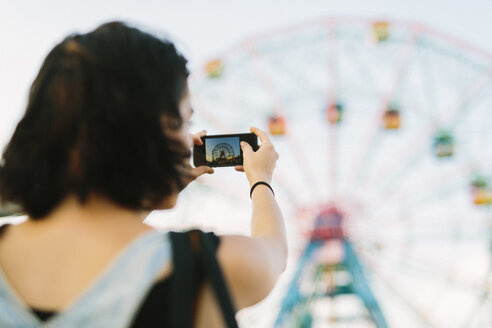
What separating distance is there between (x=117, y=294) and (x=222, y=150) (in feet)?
1.76

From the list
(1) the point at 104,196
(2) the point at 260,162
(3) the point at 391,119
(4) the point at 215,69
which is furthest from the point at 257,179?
(4) the point at 215,69

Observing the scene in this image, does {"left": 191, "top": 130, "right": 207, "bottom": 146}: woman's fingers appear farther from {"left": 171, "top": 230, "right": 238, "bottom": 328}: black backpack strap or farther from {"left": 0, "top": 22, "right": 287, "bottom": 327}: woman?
{"left": 171, "top": 230, "right": 238, "bottom": 328}: black backpack strap

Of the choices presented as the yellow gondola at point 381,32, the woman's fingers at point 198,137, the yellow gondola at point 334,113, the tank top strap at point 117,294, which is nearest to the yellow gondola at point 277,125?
the yellow gondola at point 334,113

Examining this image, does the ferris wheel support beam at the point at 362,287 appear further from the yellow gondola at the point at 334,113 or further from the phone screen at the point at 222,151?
the phone screen at the point at 222,151

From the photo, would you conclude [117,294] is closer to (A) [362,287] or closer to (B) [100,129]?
(B) [100,129]

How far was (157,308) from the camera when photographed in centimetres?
69

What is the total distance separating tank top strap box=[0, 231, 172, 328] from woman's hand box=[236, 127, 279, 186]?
1.01ft

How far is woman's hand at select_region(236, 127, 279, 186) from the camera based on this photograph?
998mm

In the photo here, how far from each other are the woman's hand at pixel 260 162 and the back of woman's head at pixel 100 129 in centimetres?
20

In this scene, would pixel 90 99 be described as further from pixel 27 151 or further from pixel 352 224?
Result: pixel 352 224

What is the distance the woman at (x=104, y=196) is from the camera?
0.70 metres

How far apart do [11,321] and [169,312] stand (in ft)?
0.69

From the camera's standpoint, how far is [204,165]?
3.89 feet

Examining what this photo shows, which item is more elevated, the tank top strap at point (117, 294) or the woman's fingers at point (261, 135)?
the woman's fingers at point (261, 135)
